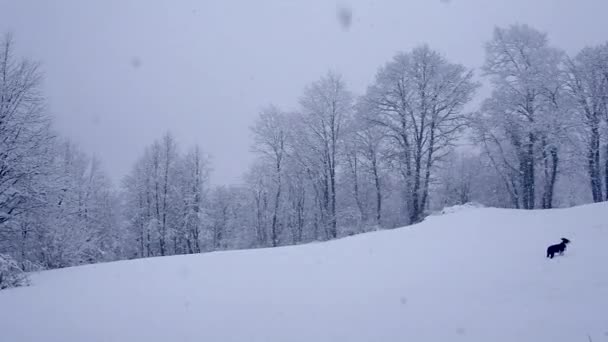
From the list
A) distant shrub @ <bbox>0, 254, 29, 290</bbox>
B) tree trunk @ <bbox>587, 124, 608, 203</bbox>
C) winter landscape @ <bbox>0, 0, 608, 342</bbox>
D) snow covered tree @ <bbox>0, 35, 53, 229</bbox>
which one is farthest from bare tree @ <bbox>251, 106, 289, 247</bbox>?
tree trunk @ <bbox>587, 124, 608, 203</bbox>

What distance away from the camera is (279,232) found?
36188 millimetres

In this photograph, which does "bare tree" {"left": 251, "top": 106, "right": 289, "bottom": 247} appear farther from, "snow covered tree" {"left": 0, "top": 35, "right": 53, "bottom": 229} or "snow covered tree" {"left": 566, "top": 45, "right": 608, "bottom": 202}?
"snow covered tree" {"left": 566, "top": 45, "right": 608, "bottom": 202}

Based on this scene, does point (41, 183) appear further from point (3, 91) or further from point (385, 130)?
point (385, 130)

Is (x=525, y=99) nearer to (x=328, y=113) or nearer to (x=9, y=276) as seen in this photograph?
(x=328, y=113)

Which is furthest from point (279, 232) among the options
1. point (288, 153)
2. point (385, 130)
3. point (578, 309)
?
point (578, 309)

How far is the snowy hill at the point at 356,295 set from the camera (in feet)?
16.0

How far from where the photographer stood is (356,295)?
6434mm

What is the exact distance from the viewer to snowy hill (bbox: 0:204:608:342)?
4.87m

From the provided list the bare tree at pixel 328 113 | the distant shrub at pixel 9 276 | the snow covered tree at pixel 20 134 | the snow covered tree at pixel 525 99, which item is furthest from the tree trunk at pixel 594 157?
the snow covered tree at pixel 20 134

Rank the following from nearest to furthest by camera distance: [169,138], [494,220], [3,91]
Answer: [494,220]
[3,91]
[169,138]

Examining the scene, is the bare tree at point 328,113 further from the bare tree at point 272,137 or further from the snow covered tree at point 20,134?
the snow covered tree at point 20,134

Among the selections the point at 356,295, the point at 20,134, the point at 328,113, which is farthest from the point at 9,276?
the point at 328,113

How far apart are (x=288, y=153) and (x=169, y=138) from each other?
13.7m

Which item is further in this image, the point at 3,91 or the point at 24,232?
the point at 24,232
